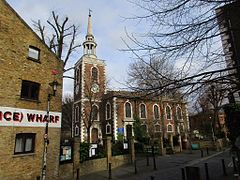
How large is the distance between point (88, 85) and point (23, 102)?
23701 mm

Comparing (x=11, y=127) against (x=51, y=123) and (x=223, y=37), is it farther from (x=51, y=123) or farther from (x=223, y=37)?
(x=223, y=37)

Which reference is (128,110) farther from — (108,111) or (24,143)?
(24,143)

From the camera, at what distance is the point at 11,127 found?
35.0 feet

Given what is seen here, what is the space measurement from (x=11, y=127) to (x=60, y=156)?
3.76 m

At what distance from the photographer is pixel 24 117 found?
11352 mm

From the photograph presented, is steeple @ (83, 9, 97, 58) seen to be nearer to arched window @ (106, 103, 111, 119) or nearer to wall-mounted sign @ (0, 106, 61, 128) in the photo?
arched window @ (106, 103, 111, 119)

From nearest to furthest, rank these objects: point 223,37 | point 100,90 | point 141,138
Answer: point 223,37
point 141,138
point 100,90

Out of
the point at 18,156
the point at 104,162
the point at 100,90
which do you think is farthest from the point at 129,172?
the point at 100,90

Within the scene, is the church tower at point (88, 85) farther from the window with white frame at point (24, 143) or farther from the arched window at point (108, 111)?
the window with white frame at point (24, 143)

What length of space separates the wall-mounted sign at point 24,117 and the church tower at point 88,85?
20704mm

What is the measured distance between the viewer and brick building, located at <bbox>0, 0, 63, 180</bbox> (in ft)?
34.4

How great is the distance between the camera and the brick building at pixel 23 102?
34.4 feet

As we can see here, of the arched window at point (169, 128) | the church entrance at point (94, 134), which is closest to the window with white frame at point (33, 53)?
the church entrance at point (94, 134)

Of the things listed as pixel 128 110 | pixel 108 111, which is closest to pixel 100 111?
pixel 108 111
